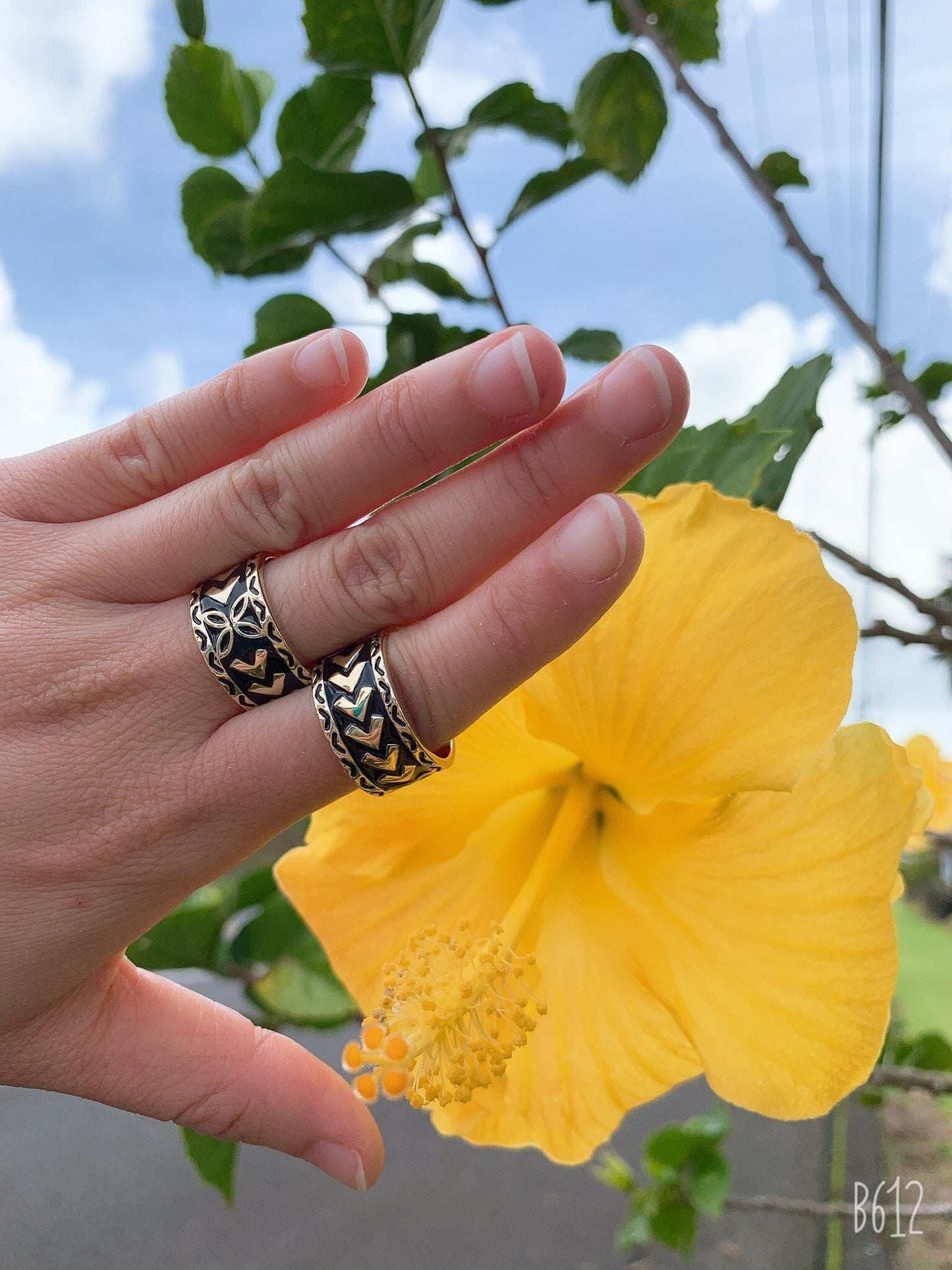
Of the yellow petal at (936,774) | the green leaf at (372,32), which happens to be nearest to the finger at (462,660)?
the green leaf at (372,32)

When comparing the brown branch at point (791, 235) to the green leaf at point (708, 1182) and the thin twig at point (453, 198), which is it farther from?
the green leaf at point (708, 1182)

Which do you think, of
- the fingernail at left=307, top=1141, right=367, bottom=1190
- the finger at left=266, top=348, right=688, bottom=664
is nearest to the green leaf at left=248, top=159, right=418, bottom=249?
the finger at left=266, top=348, right=688, bottom=664

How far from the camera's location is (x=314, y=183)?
2.37 feet

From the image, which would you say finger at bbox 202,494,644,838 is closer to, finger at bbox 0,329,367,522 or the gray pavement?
finger at bbox 0,329,367,522

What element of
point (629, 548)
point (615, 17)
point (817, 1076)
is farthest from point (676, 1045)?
point (615, 17)

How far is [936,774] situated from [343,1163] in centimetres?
83

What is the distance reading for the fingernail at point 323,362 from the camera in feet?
1.63

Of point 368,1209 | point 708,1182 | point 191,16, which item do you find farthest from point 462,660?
point 368,1209

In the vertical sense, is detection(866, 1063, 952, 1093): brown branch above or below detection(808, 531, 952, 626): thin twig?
below

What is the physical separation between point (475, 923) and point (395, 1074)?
121 mm

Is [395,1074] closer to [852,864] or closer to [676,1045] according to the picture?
[676,1045]

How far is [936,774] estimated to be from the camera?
1.10 m

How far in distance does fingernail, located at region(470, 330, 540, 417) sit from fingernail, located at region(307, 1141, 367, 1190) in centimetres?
54

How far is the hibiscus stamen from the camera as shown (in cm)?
51
